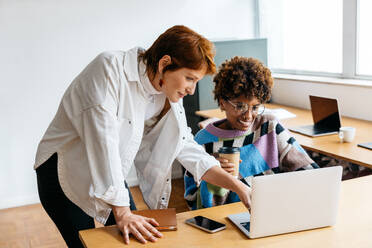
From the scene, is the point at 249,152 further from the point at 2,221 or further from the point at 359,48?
the point at 2,221

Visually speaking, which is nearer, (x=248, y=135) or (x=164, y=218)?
(x=164, y=218)

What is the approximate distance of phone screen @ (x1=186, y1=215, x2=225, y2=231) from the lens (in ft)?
4.95

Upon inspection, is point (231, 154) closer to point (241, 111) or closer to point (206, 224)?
point (206, 224)

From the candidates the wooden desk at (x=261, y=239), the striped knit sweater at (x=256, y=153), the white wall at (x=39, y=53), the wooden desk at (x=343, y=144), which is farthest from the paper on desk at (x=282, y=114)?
the wooden desk at (x=261, y=239)

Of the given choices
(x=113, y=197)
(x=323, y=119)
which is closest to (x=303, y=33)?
(x=323, y=119)

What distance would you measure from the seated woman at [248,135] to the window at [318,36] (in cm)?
176

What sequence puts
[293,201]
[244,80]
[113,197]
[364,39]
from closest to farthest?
1. [293,201]
2. [113,197]
3. [244,80]
4. [364,39]

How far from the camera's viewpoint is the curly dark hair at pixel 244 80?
81.5 inches

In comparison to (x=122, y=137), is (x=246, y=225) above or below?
below

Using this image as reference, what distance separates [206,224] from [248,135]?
2.36 feet

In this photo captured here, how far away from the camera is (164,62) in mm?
1624

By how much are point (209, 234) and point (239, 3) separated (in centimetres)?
382

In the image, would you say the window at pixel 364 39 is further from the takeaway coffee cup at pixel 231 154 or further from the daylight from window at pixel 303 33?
the takeaway coffee cup at pixel 231 154

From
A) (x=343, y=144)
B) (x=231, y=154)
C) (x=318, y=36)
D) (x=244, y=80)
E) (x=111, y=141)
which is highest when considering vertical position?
(x=318, y=36)
